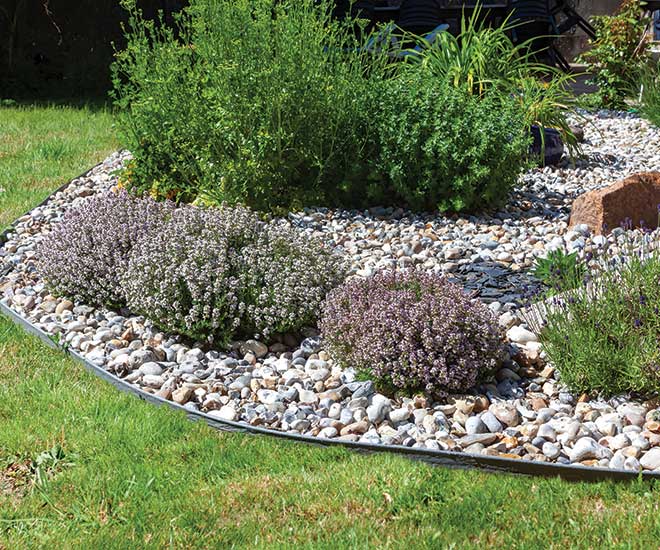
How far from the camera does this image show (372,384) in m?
3.48

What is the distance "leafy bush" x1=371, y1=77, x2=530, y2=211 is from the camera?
17.6 ft

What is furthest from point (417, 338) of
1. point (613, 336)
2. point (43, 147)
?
point (43, 147)

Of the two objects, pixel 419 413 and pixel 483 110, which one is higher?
pixel 483 110

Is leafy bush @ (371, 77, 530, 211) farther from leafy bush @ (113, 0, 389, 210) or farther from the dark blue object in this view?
the dark blue object

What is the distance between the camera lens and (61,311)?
4.42m

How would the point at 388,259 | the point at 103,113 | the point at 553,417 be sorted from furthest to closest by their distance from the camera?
the point at 103,113
the point at 388,259
the point at 553,417

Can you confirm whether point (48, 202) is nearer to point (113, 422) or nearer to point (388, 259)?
point (388, 259)

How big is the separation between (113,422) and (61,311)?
4.27 ft

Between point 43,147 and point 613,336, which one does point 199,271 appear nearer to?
point 613,336

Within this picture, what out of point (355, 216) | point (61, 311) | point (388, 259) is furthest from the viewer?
point (355, 216)

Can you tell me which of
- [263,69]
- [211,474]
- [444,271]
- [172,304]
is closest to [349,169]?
[263,69]

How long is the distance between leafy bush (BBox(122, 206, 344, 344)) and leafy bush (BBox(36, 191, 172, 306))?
0.23m

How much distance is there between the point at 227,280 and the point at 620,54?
6826 mm

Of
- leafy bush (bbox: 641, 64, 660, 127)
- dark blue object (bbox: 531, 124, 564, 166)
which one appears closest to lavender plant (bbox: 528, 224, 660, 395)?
dark blue object (bbox: 531, 124, 564, 166)
